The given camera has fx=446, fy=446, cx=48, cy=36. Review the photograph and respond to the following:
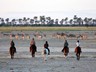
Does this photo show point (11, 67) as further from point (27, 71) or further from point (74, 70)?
point (74, 70)

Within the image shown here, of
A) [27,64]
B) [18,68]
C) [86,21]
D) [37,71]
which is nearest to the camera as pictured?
[37,71]

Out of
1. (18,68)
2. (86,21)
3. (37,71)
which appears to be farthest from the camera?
(86,21)

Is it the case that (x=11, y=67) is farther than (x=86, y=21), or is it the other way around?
(x=86, y=21)

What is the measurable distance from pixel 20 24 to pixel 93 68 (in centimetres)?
16473

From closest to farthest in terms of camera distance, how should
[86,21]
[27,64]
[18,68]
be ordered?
[18,68] < [27,64] < [86,21]

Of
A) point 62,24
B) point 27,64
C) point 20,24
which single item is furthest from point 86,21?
point 27,64

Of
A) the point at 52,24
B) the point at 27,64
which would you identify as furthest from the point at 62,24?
the point at 27,64

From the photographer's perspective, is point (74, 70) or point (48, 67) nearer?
point (74, 70)

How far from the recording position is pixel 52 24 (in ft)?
615

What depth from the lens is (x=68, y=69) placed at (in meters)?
24.2

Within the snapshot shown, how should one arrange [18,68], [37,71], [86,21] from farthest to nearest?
[86,21]
[18,68]
[37,71]

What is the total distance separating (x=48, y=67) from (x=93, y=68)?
8.36 ft

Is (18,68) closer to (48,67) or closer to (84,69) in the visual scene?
(48,67)

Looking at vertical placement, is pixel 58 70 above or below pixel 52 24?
above
